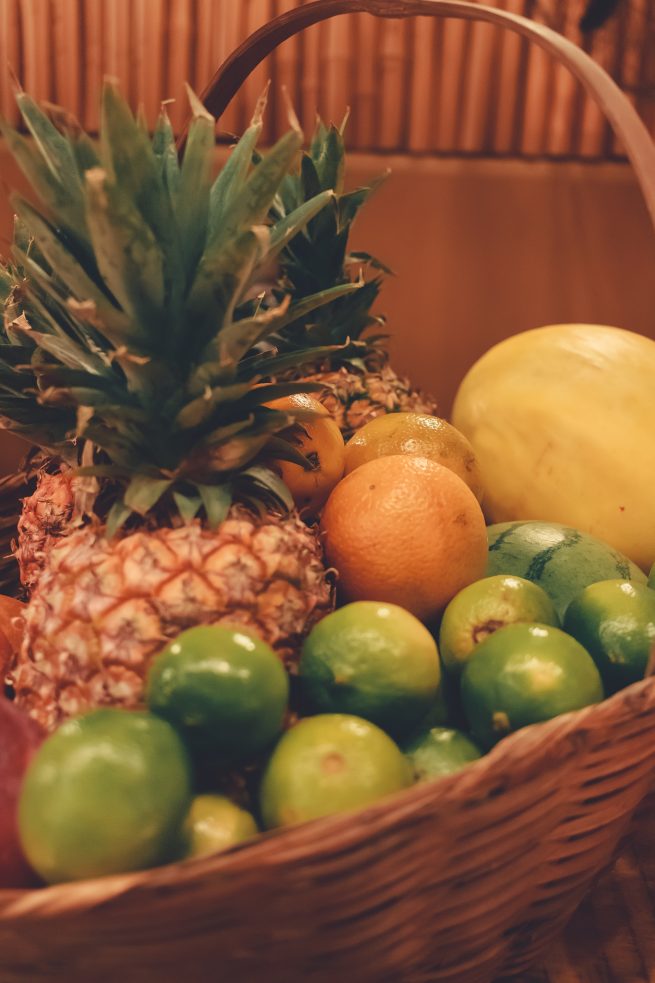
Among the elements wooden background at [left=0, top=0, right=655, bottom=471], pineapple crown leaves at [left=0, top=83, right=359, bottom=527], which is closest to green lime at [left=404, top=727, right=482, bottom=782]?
pineapple crown leaves at [left=0, top=83, right=359, bottom=527]

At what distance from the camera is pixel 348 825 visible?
0.44 m

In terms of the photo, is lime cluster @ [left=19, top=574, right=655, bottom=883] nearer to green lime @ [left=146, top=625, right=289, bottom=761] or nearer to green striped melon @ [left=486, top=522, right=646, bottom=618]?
green lime @ [left=146, top=625, right=289, bottom=761]

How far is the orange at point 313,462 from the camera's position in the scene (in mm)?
865

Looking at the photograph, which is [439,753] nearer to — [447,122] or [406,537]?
[406,537]

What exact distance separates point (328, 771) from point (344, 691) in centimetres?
10

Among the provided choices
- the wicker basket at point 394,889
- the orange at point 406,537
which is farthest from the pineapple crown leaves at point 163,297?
the wicker basket at point 394,889

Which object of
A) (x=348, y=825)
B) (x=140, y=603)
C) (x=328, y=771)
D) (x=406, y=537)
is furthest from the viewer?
(x=406, y=537)

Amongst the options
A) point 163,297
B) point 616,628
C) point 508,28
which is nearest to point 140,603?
point 163,297

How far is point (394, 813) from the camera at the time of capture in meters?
0.45

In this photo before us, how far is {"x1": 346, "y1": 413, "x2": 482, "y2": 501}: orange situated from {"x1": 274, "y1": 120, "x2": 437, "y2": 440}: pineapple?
12cm

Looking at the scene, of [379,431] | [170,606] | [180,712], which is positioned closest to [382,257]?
[379,431]

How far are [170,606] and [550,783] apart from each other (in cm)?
32

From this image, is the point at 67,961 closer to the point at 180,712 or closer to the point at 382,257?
the point at 180,712

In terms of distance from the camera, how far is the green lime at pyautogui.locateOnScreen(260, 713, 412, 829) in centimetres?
54
